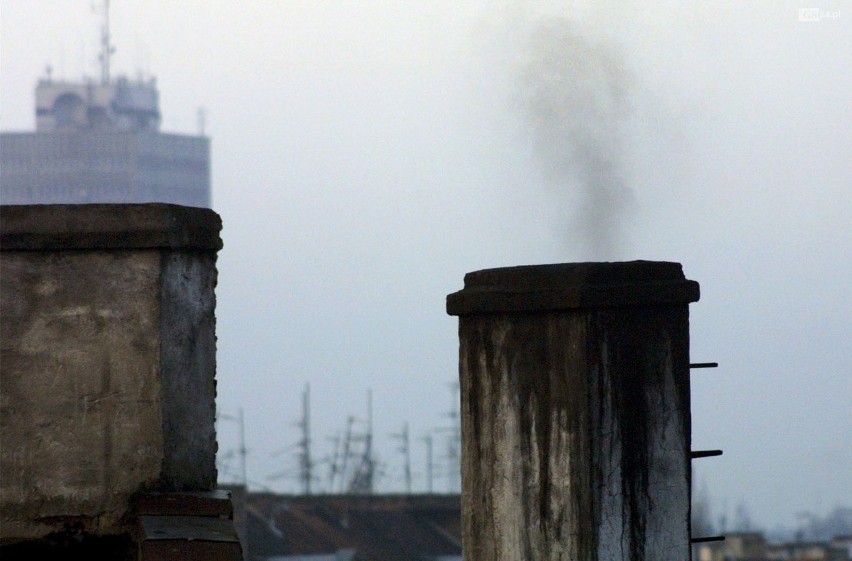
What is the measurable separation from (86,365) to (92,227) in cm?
47

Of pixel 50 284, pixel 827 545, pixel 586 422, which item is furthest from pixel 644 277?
pixel 827 545

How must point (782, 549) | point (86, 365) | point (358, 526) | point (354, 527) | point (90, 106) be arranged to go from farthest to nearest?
point (90, 106), point (782, 549), point (358, 526), point (354, 527), point (86, 365)

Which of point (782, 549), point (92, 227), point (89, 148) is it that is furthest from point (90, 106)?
point (92, 227)

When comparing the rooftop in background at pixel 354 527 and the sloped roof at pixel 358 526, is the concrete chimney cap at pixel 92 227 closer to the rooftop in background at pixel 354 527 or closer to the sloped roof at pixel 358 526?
the rooftop in background at pixel 354 527

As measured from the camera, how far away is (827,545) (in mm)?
42969

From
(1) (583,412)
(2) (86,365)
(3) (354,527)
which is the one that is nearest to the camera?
(1) (583,412)

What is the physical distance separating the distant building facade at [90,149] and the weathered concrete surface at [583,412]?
546 ft

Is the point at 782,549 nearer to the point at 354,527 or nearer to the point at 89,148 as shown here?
the point at 354,527

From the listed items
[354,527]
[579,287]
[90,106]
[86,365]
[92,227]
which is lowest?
[354,527]

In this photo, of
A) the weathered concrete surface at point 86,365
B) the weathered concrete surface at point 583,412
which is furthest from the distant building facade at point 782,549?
the weathered concrete surface at point 86,365

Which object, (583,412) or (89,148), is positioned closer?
(583,412)

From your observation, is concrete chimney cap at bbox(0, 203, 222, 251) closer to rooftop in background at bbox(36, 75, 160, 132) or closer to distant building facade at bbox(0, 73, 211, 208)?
distant building facade at bbox(0, 73, 211, 208)

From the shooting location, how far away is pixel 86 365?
15.3 feet

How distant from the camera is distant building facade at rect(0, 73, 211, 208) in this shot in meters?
170
